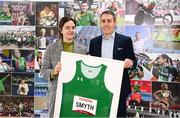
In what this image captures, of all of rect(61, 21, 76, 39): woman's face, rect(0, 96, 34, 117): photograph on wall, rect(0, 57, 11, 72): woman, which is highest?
rect(61, 21, 76, 39): woman's face

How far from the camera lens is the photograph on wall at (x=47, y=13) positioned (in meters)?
3.39

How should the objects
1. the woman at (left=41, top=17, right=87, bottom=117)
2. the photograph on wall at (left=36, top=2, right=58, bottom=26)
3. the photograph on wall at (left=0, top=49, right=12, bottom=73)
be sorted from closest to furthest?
1. the woman at (left=41, top=17, right=87, bottom=117)
2. the photograph on wall at (left=36, top=2, right=58, bottom=26)
3. the photograph on wall at (left=0, top=49, right=12, bottom=73)

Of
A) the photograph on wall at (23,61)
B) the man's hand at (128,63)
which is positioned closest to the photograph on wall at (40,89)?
the photograph on wall at (23,61)

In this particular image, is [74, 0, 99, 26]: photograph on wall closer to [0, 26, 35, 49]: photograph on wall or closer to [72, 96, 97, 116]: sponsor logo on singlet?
[0, 26, 35, 49]: photograph on wall

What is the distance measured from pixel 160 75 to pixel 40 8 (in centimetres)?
150

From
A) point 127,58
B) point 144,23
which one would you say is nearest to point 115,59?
point 127,58

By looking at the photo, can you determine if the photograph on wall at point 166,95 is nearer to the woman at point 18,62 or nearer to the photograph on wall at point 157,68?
the photograph on wall at point 157,68

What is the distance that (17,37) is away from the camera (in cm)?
347

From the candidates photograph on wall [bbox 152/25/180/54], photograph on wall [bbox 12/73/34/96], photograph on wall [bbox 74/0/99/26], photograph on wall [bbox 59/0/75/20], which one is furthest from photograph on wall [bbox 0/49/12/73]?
photograph on wall [bbox 152/25/180/54]

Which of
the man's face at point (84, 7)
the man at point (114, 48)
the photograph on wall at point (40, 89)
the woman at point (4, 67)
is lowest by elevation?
the photograph on wall at point (40, 89)

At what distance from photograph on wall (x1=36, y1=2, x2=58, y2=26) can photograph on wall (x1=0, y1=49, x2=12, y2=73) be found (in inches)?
19.5

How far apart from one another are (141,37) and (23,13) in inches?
52.5

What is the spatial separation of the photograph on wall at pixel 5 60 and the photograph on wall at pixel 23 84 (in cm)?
11

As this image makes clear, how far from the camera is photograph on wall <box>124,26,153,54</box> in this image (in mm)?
3250
